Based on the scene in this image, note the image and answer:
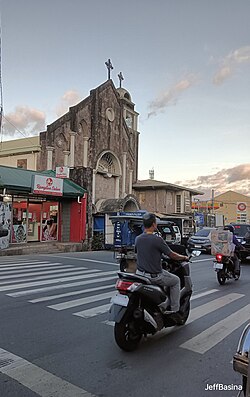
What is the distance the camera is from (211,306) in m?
7.27

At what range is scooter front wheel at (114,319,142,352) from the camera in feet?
14.9

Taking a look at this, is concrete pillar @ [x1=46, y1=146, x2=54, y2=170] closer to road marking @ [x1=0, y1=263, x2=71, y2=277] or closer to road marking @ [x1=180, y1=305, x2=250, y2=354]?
road marking @ [x1=0, y1=263, x2=71, y2=277]

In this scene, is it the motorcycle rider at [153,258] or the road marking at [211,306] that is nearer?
the motorcycle rider at [153,258]

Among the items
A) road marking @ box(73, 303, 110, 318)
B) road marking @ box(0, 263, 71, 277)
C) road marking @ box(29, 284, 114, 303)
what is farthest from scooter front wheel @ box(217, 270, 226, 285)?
road marking @ box(0, 263, 71, 277)

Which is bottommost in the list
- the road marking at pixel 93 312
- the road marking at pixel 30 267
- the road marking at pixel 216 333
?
the road marking at pixel 216 333

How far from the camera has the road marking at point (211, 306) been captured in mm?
6463

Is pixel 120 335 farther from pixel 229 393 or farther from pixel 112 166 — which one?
pixel 112 166

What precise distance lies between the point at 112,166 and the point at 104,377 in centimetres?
2789

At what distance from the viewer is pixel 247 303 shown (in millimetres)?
7715

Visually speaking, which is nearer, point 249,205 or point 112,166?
point 112,166

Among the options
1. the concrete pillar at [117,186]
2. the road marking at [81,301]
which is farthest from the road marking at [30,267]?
the concrete pillar at [117,186]

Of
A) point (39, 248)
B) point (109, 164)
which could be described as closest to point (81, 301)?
point (39, 248)

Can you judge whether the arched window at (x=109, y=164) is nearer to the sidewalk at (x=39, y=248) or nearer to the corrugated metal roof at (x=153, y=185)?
the corrugated metal roof at (x=153, y=185)

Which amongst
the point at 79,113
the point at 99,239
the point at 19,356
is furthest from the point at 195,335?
the point at 79,113
